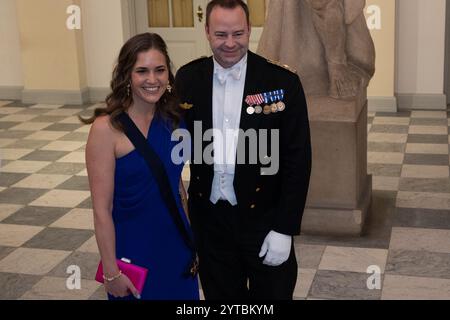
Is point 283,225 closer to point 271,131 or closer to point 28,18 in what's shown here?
point 271,131

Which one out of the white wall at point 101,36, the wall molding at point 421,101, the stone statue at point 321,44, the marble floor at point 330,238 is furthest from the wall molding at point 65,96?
the stone statue at point 321,44

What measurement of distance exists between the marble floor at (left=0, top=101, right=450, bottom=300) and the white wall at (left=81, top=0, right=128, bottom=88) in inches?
78.7

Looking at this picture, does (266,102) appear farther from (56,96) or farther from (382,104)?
(56,96)

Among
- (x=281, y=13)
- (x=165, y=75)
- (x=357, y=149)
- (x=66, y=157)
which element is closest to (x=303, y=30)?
(x=281, y=13)

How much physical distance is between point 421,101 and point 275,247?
713cm

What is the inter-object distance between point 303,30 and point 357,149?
945 mm

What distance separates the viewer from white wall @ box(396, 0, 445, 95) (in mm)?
9414

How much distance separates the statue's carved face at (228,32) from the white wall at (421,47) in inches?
273

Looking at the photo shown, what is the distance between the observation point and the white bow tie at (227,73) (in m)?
3.11

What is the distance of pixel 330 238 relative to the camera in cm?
548

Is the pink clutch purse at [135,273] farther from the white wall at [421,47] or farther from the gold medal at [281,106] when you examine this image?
the white wall at [421,47]

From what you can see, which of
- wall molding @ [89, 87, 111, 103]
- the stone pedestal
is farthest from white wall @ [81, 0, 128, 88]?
the stone pedestal
